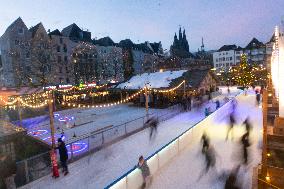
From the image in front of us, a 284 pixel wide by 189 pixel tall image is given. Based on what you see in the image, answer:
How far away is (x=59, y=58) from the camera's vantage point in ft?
162

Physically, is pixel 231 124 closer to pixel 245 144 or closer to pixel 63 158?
pixel 245 144

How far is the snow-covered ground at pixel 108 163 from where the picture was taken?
35.1 feet

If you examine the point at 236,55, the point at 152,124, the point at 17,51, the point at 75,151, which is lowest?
the point at 75,151

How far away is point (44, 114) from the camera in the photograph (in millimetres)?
30219

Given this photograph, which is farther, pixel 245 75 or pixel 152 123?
pixel 245 75

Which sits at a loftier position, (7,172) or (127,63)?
(127,63)

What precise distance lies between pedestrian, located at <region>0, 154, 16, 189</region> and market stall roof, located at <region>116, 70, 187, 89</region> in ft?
76.1

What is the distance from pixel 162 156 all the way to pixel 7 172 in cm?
698

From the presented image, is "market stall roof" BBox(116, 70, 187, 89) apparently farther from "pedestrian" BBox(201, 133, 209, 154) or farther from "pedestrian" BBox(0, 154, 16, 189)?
"pedestrian" BBox(0, 154, 16, 189)

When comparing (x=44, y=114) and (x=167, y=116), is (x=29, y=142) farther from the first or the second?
(x=44, y=114)

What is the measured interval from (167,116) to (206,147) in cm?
882

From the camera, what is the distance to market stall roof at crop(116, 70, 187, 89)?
33.5m

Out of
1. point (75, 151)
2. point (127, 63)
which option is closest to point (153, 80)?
point (75, 151)

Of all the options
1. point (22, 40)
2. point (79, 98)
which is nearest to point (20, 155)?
point (79, 98)
